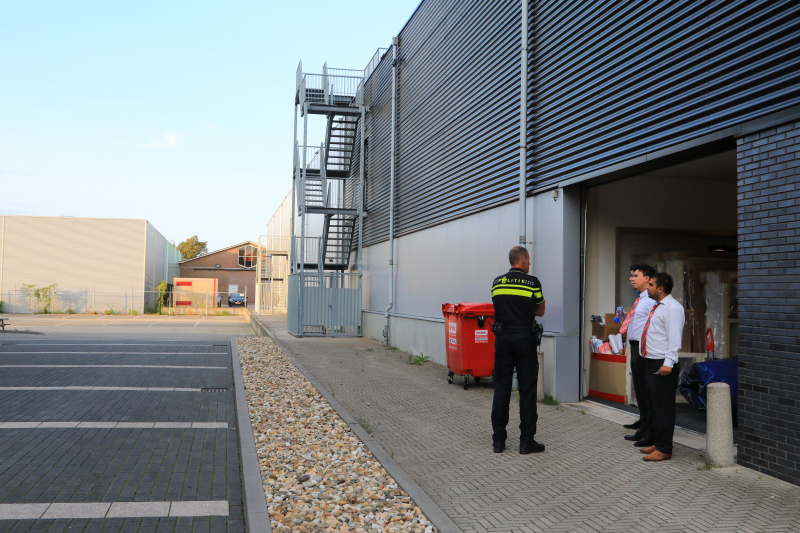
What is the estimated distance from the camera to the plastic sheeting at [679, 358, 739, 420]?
23.0 ft

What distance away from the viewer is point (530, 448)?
6.09 meters

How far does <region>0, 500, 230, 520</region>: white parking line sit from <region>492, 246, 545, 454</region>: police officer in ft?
8.81

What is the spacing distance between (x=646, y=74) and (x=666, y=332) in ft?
10.2

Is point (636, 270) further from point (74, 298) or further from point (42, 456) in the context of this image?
point (74, 298)

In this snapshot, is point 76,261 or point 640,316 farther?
point 76,261

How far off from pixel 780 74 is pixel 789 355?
235cm

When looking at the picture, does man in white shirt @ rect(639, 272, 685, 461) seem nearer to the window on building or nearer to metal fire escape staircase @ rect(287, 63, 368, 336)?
metal fire escape staircase @ rect(287, 63, 368, 336)

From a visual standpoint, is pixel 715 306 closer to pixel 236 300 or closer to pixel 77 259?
pixel 77 259

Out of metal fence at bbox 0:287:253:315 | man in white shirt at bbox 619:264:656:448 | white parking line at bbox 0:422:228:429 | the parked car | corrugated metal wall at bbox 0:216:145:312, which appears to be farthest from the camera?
the parked car

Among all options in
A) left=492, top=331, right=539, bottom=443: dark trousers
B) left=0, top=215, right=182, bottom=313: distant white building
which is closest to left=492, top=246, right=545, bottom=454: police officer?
left=492, top=331, right=539, bottom=443: dark trousers

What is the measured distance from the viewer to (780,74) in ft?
17.6

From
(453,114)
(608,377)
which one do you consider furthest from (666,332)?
(453,114)

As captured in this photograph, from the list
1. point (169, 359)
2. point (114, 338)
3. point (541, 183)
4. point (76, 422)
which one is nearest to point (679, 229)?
point (541, 183)

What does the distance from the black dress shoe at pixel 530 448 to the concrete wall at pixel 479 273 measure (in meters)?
2.65
